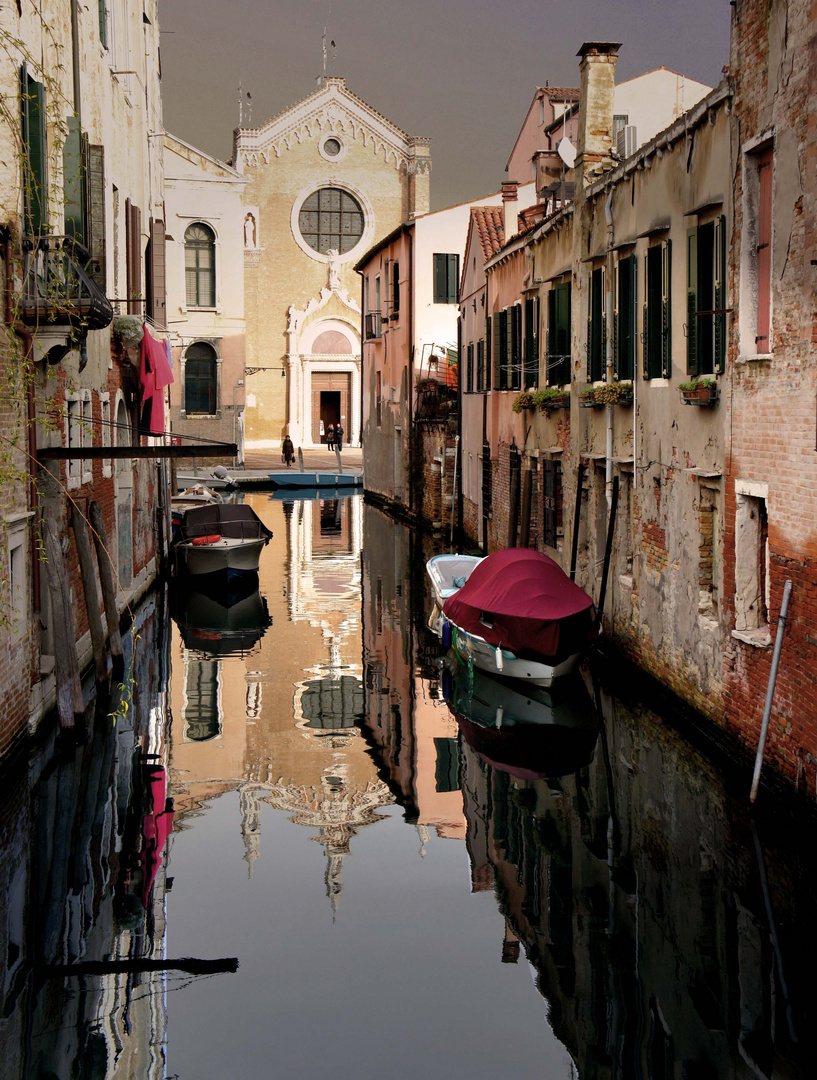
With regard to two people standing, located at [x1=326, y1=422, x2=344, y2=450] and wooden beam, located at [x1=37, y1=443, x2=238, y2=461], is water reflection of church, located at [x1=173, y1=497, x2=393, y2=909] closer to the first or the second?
wooden beam, located at [x1=37, y1=443, x2=238, y2=461]

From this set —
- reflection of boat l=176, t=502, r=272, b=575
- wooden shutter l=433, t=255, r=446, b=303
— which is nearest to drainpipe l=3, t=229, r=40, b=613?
reflection of boat l=176, t=502, r=272, b=575

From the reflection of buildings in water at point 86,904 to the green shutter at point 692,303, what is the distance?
5899 mm

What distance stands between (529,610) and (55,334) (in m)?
5.37

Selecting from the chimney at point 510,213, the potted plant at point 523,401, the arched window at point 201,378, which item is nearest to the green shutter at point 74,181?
the potted plant at point 523,401

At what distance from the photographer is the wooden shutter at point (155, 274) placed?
21156 millimetres

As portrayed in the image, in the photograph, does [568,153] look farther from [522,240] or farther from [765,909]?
[765,909]

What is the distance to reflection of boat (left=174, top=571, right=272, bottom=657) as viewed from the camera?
16250mm

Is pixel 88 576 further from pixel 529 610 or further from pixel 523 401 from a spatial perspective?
pixel 523 401

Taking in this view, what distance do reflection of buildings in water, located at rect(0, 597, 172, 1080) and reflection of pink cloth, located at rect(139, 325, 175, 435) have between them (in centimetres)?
737

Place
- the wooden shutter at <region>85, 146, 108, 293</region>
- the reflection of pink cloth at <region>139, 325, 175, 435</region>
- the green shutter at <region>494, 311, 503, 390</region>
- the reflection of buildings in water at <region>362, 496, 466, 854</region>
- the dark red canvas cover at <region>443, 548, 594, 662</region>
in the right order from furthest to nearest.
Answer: the green shutter at <region>494, 311, 503, 390</region> → the reflection of pink cloth at <region>139, 325, 175, 435</region> → the wooden shutter at <region>85, 146, 108, 293</region> → the dark red canvas cover at <region>443, 548, 594, 662</region> → the reflection of buildings in water at <region>362, 496, 466, 854</region>

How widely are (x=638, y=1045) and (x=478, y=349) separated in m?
18.8

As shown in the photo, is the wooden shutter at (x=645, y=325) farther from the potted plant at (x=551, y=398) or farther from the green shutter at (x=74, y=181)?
the green shutter at (x=74, y=181)

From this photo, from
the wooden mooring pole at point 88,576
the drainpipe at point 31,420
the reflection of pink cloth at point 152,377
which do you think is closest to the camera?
the drainpipe at point 31,420

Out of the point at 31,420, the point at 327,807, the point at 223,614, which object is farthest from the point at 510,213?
the point at 327,807
